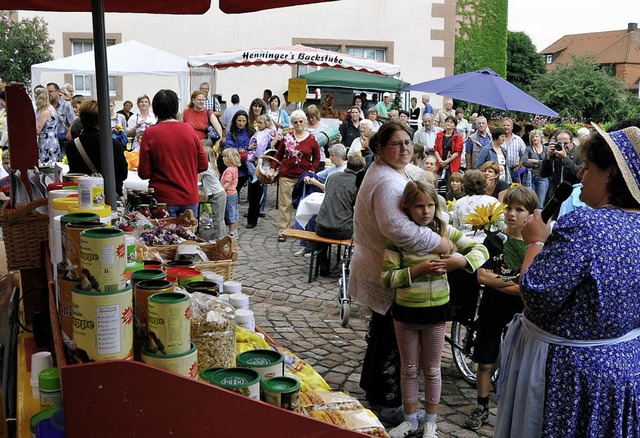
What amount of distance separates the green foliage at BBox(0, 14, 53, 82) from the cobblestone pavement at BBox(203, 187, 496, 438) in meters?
12.9

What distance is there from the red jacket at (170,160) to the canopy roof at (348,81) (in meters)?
12.7

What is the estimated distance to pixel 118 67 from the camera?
13.3 m

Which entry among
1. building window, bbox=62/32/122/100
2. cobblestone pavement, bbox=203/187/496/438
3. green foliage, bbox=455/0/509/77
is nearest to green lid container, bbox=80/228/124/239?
cobblestone pavement, bbox=203/187/496/438

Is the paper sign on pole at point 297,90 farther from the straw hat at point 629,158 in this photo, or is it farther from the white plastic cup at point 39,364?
the white plastic cup at point 39,364

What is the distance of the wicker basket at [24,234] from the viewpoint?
10.4ft

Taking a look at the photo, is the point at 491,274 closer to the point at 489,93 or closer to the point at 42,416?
the point at 42,416

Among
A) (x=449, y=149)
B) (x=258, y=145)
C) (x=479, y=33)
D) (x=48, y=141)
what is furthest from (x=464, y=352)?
(x=479, y=33)

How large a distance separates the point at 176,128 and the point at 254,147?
504cm

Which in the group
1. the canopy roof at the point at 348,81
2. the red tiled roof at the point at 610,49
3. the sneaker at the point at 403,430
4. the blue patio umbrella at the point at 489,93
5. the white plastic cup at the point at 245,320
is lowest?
the sneaker at the point at 403,430

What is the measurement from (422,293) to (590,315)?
1.45 meters

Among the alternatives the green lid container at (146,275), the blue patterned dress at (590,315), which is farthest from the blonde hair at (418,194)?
the green lid container at (146,275)

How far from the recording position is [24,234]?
10.5ft

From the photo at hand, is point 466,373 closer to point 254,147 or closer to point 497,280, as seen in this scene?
point 497,280

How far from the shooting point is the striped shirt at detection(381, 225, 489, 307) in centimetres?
395
